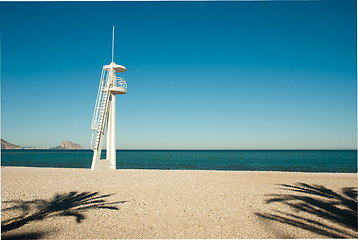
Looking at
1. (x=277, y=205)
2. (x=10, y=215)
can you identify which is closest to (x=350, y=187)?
(x=277, y=205)

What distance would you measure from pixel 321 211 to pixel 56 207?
9.61m

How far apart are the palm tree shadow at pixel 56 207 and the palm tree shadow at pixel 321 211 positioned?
598 centimetres

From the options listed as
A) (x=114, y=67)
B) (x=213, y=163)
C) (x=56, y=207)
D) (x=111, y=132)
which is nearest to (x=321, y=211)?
(x=56, y=207)

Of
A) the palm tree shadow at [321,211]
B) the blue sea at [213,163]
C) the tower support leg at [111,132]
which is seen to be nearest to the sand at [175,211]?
the palm tree shadow at [321,211]

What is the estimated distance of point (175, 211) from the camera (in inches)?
369

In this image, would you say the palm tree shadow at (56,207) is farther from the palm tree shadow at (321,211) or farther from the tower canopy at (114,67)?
the tower canopy at (114,67)

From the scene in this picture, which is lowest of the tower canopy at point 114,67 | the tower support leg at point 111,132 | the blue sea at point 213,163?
the blue sea at point 213,163

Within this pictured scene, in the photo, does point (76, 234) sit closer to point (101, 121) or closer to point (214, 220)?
point (214, 220)

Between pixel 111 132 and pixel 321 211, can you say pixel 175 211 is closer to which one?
pixel 321 211

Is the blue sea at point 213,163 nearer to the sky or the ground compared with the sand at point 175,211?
nearer to the ground

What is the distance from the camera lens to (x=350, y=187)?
46.8ft

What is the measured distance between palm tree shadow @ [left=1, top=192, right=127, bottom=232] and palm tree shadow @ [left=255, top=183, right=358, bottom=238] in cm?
598

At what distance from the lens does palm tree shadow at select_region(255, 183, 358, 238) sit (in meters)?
7.78

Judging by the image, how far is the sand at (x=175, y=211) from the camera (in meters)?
7.43
